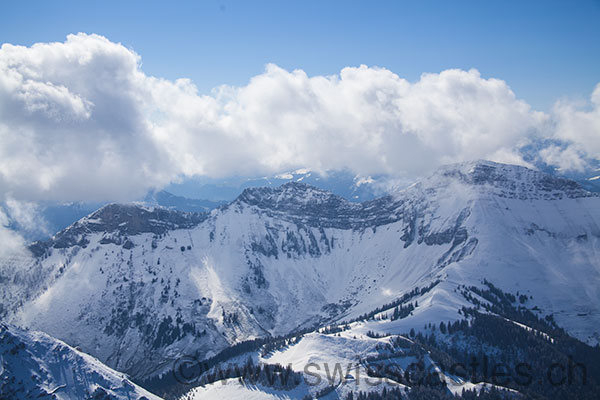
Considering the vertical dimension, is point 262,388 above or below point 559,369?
below

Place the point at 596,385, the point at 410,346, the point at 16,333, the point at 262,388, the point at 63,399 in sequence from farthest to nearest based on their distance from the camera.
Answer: the point at 410,346 < the point at 596,385 < the point at 262,388 < the point at 16,333 < the point at 63,399

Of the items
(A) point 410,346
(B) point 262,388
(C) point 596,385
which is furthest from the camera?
(A) point 410,346

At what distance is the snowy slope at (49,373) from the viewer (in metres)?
131

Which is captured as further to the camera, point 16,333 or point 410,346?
point 410,346

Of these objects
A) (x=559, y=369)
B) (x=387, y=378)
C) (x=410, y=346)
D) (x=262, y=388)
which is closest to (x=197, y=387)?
(x=262, y=388)

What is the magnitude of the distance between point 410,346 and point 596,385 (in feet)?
234

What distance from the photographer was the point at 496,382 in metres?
176

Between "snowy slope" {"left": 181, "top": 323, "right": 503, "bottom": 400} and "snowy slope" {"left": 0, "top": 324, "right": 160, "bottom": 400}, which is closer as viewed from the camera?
"snowy slope" {"left": 0, "top": 324, "right": 160, "bottom": 400}

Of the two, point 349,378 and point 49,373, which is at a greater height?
point 349,378

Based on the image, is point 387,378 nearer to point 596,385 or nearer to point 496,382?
point 496,382

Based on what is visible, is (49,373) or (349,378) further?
(349,378)

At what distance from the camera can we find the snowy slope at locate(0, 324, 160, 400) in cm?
13075

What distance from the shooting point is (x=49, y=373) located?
137m

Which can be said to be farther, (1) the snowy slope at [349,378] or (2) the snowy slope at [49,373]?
(1) the snowy slope at [349,378]
